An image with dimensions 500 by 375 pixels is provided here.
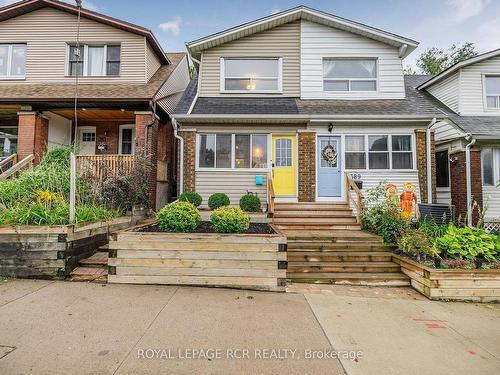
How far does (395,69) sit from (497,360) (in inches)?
391

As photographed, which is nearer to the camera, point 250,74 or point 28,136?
point 28,136

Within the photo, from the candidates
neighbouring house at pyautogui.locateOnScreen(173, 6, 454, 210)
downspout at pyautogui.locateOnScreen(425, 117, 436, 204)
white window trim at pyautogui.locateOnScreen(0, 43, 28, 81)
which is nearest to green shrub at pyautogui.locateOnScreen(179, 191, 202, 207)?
neighbouring house at pyautogui.locateOnScreen(173, 6, 454, 210)

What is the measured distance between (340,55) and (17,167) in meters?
11.5

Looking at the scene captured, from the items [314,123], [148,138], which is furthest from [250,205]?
[148,138]

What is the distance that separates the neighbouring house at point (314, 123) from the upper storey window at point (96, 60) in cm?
320

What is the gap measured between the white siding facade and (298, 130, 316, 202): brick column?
1984 millimetres

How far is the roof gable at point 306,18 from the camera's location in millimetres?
9656

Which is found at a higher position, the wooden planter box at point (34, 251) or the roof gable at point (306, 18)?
the roof gable at point (306, 18)

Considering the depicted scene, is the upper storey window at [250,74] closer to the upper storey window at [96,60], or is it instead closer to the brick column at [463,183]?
the upper storey window at [96,60]

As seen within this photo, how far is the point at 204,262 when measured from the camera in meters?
4.46

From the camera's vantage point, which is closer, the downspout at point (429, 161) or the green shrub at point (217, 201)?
the green shrub at point (217, 201)

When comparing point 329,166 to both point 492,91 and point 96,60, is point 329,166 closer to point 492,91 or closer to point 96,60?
point 492,91

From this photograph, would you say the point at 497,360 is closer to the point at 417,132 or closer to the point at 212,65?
the point at 417,132

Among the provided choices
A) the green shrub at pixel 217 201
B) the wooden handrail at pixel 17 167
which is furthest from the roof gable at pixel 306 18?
the wooden handrail at pixel 17 167
